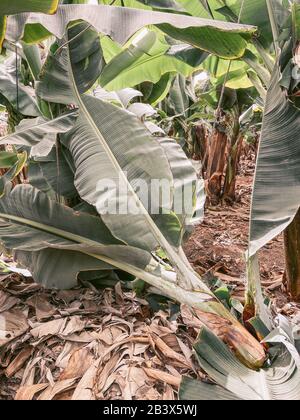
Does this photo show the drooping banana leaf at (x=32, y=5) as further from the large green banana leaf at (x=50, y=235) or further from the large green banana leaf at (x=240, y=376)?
→ the large green banana leaf at (x=240, y=376)

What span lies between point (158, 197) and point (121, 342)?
396 millimetres

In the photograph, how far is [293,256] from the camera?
129 cm

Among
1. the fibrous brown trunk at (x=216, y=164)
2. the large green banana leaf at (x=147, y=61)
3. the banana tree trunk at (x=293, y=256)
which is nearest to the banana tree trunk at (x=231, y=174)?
the fibrous brown trunk at (x=216, y=164)

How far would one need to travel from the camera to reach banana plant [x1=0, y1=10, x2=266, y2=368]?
100 cm

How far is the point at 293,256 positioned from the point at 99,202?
0.70 metres

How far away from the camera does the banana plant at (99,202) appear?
39.6 inches

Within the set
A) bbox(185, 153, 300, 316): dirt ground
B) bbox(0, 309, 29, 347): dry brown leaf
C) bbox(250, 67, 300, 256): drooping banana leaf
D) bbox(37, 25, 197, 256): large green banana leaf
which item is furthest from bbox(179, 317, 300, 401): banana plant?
bbox(0, 309, 29, 347): dry brown leaf

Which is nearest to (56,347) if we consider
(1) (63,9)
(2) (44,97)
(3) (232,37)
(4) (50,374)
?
(4) (50,374)

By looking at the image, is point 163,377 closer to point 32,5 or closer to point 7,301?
point 7,301

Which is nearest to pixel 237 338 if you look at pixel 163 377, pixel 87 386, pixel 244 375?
pixel 244 375

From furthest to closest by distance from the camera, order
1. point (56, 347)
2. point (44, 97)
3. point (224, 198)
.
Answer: point (224, 198) < point (44, 97) < point (56, 347)

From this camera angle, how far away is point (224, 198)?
3.32 meters

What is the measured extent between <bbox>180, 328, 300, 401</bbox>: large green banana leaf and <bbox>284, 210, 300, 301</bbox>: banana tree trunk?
482 millimetres
